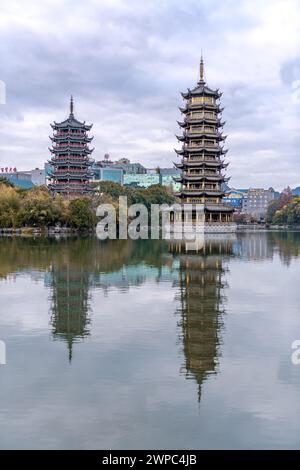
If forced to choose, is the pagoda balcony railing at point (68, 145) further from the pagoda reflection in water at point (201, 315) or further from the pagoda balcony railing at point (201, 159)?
the pagoda reflection in water at point (201, 315)

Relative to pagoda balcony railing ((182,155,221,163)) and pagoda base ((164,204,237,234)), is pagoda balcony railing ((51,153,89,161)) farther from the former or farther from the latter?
pagoda balcony railing ((182,155,221,163))

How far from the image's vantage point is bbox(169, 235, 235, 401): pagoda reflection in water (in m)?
9.15

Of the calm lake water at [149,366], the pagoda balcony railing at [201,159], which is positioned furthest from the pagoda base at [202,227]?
the calm lake water at [149,366]

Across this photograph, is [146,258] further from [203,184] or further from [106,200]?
[106,200]

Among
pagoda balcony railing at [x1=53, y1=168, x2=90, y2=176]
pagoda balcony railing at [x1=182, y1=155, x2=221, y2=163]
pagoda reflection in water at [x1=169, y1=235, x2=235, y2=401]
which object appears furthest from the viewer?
pagoda balcony railing at [x1=53, y1=168, x2=90, y2=176]

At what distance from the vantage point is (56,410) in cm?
713

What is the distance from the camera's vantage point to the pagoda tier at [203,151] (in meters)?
58.2

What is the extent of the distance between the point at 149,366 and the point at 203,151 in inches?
1992

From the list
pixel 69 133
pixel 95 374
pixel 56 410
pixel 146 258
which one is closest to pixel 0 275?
pixel 146 258

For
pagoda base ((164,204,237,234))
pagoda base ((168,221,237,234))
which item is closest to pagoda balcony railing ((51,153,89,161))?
pagoda base ((164,204,237,234))

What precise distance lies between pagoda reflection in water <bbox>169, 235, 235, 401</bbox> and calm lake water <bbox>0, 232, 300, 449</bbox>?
33 millimetres

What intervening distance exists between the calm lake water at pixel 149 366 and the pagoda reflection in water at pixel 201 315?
3 centimetres

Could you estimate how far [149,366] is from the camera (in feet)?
29.5

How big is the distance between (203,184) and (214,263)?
32.9m
